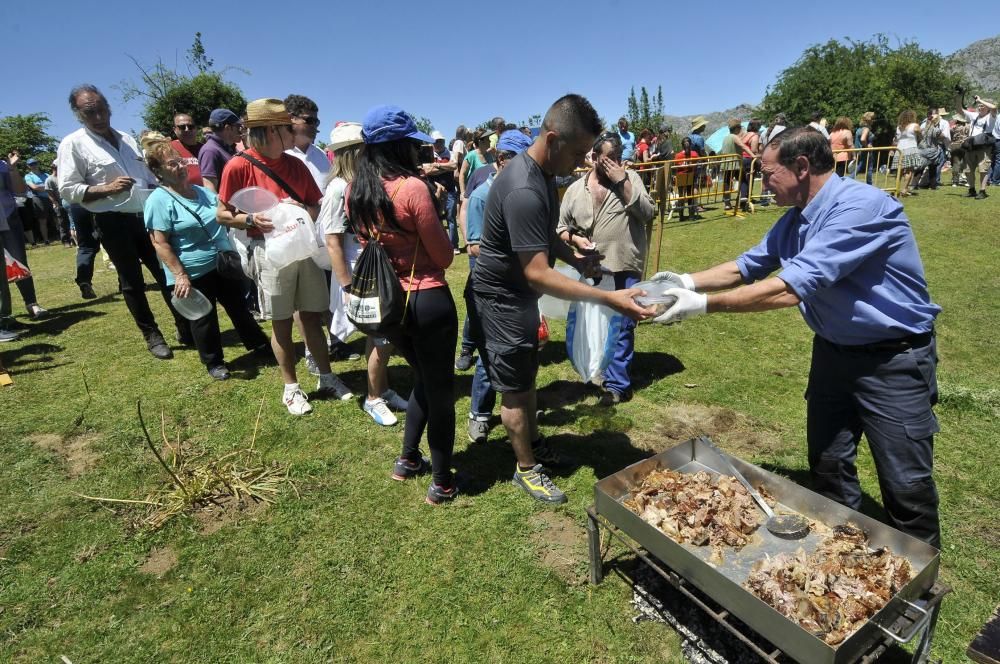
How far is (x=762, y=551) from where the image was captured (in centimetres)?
228

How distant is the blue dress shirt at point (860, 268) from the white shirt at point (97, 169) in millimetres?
5687

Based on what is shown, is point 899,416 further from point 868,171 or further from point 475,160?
point 868,171

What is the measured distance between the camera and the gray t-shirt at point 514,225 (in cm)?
261

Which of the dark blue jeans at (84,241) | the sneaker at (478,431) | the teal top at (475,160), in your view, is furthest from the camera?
the teal top at (475,160)

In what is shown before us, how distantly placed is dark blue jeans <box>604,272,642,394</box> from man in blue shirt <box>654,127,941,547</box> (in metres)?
1.96

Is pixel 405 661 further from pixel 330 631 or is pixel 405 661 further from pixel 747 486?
pixel 747 486

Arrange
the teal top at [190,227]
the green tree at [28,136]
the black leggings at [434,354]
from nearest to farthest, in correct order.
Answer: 1. the black leggings at [434,354]
2. the teal top at [190,227]
3. the green tree at [28,136]

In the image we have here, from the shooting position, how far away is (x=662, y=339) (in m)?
5.79

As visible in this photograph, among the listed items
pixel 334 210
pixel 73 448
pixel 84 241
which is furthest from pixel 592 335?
Answer: pixel 84 241

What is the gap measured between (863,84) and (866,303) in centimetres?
5373

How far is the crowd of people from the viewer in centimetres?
222

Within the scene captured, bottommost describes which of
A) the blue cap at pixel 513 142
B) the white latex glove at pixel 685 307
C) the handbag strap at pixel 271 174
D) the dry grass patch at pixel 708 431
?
the dry grass patch at pixel 708 431

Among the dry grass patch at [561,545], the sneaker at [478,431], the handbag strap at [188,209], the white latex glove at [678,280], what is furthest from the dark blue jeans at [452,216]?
the dry grass patch at [561,545]

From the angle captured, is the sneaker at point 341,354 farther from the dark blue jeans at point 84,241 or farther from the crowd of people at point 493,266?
the dark blue jeans at point 84,241
